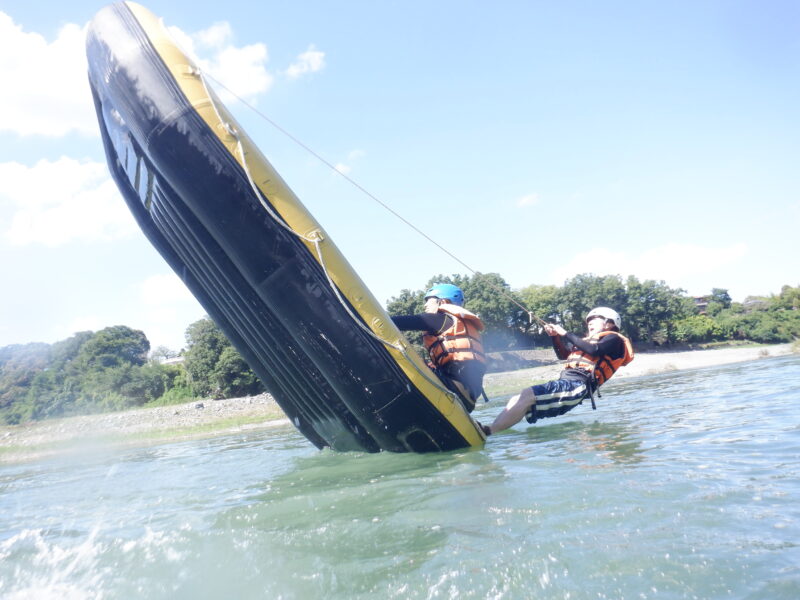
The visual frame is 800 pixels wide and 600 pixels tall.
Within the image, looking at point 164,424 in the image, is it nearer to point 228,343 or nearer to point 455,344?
point 228,343

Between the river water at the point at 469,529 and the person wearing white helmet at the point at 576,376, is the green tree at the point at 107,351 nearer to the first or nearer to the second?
the person wearing white helmet at the point at 576,376

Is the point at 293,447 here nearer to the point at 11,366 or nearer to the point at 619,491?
the point at 619,491

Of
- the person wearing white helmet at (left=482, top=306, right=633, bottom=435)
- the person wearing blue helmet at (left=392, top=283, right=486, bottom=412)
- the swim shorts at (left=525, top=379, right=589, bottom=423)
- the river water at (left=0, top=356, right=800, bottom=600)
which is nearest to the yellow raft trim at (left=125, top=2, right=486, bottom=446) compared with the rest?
the person wearing blue helmet at (left=392, top=283, right=486, bottom=412)

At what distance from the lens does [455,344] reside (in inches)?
192

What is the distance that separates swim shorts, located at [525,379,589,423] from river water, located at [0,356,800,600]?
2.22ft

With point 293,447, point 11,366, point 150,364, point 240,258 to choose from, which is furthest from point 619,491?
point 11,366

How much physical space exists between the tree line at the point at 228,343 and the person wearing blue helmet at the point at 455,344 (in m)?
22.5

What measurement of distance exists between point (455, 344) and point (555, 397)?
108 centimetres

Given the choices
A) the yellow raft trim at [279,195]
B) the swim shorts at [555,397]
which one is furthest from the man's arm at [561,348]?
the yellow raft trim at [279,195]

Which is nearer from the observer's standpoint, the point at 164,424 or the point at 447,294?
the point at 447,294

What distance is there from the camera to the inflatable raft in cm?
360

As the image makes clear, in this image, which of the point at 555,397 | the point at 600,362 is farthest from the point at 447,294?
the point at 600,362

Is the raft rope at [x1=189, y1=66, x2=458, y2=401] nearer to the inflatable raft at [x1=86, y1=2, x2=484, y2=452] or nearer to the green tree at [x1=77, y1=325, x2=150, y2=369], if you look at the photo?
the inflatable raft at [x1=86, y1=2, x2=484, y2=452]

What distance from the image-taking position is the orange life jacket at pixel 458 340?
485cm
